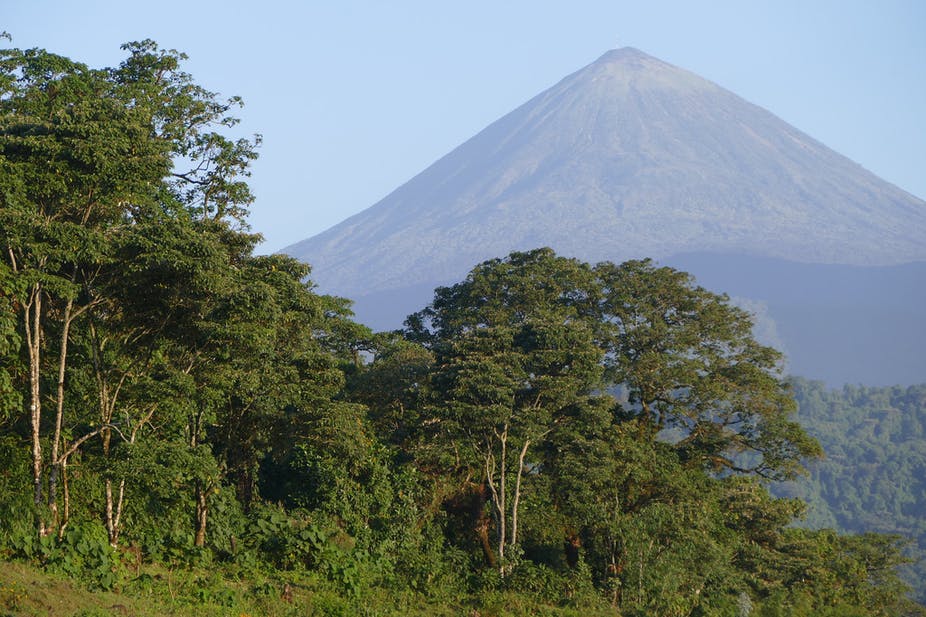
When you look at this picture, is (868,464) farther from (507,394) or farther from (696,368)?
(507,394)

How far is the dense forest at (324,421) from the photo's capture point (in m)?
16.4

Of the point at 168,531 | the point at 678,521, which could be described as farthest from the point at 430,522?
the point at 168,531

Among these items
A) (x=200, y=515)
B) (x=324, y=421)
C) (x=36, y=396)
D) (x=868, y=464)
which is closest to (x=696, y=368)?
(x=324, y=421)

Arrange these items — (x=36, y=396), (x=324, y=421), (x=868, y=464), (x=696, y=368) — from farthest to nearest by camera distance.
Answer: (x=868, y=464)
(x=696, y=368)
(x=324, y=421)
(x=36, y=396)

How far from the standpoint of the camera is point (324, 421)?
21734 mm

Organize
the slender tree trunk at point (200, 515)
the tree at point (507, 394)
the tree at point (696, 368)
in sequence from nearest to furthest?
the slender tree trunk at point (200, 515) → the tree at point (507, 394) → the tree at point (696, 368)

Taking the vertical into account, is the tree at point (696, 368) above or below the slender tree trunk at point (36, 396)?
below

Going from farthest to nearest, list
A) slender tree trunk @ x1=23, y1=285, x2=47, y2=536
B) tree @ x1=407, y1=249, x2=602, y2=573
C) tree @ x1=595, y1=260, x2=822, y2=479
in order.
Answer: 1. tree @ x1=595, y1=260, x2=822, y2=479
2. tree @ x1=407, y1=249, x2=602, y2=573
3. slender tree trunk @ x1=23, y1=285, x2=47, y2=536

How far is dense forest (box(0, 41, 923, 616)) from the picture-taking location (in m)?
16.4

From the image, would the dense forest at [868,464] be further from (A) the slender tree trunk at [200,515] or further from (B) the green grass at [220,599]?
(A) the slender tree trunk at [200,515]

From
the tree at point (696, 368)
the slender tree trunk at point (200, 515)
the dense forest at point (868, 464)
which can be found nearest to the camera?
the slender tree trunk at point (200, 515)

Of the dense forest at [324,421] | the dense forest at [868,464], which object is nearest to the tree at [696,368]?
the dense forest at [324,421]

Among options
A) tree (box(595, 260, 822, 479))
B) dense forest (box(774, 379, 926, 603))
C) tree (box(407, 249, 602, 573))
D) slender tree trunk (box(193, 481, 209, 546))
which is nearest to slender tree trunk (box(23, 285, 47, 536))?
slender tree trunk (box(193, 481, 209, 546))

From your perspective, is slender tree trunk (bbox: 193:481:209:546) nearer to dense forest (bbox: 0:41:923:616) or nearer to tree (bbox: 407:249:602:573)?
dense forest (bbox: 0:41:923:616)
